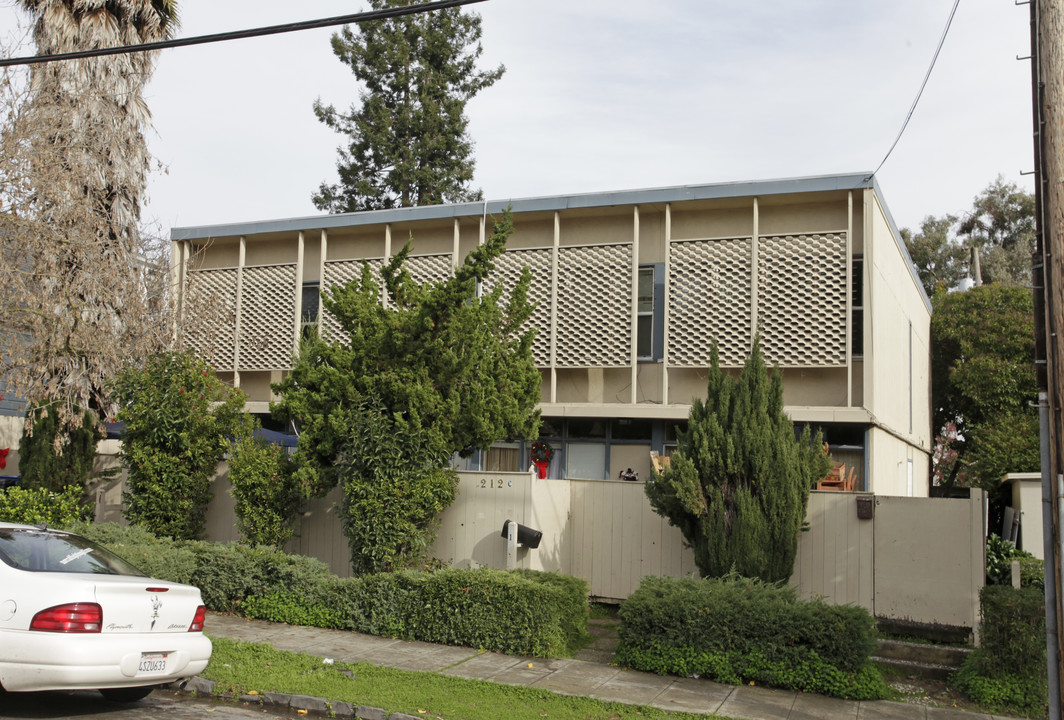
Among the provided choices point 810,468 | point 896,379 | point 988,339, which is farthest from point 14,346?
point 988,339

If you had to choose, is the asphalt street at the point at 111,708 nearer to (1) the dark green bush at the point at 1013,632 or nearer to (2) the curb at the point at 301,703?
(2) the curb at the point at 301,703

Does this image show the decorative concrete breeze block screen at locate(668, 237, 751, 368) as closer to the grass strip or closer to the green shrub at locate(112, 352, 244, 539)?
the green shrub at locate(112, 352, 244, 539)

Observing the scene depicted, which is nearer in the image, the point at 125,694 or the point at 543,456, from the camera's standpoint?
the point at 125,694

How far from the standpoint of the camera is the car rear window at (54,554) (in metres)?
7.11

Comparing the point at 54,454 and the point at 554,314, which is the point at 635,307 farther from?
the point at 54,454

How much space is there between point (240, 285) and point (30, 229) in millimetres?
6735

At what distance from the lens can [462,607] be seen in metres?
10.4

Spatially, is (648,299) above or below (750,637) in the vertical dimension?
above

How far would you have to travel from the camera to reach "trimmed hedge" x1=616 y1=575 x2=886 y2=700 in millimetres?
8781

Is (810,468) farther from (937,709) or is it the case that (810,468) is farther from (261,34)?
(261,34)

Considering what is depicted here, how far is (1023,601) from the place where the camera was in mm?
8523

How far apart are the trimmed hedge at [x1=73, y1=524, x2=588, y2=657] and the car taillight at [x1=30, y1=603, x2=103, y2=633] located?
4351mm

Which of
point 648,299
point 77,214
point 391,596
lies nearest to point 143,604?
point 391,596

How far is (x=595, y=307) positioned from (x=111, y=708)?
10.7 metres
